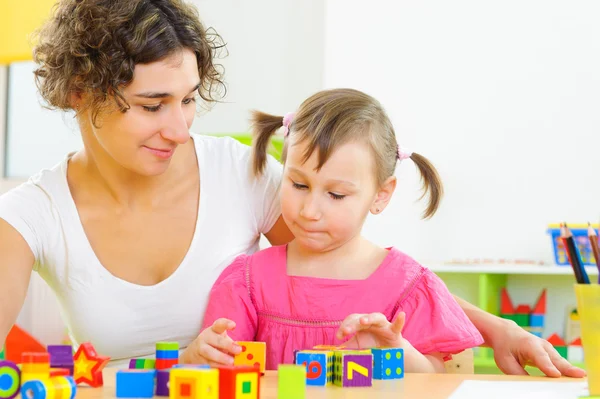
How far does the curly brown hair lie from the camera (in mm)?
1370

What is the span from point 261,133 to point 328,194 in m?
0.31

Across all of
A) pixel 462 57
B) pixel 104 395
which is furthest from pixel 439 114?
pixel 104 395

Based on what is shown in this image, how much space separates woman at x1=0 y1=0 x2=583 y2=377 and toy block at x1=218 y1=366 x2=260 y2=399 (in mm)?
612

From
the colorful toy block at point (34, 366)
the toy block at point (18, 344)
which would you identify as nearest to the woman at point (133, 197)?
the colorful toy block at point (34, 366)

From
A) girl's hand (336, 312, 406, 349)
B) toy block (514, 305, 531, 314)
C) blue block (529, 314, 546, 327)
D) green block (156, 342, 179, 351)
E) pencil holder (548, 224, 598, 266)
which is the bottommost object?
green block (156, 342, 179, 351)

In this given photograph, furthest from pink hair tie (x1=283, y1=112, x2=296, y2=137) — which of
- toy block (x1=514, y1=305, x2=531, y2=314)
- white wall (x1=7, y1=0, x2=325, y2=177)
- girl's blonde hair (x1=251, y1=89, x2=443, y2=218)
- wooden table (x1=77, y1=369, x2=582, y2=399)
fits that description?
white wall (x1=7, y1=0, x2=325, y2=177)

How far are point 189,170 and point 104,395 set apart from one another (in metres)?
0.86

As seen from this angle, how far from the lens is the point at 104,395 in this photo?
0.83 metres

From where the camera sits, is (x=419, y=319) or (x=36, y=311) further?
(x=36, y=311)

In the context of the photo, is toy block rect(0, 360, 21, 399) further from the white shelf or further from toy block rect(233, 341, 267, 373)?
the white shelf

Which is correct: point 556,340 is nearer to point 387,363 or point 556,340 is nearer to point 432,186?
point 432,186

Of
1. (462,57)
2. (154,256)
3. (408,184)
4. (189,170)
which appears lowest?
(154,256)

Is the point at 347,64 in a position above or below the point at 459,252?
above

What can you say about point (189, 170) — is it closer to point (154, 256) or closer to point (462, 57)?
point (154, 256)
